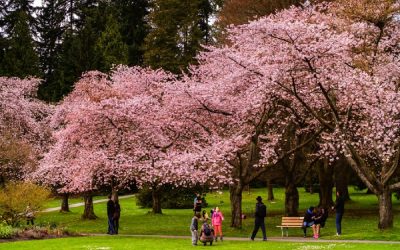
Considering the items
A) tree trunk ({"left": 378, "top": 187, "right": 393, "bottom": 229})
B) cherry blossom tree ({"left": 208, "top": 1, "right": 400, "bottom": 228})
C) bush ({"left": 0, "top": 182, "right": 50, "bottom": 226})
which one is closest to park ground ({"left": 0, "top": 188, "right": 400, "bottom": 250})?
tree trunk ({"left": 378, "top": 187, "right": 393, "bottom": 229})

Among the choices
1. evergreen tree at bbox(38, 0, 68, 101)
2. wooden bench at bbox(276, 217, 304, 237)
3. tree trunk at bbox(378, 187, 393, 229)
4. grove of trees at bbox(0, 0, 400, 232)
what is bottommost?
wooden bench at bbox(276, 217, 304, 237)

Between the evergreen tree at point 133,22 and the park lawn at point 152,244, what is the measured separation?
51635 millimetres

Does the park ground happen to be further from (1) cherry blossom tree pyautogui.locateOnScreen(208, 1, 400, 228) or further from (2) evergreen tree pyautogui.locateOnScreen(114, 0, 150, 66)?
(2) evergreen tree pyautogui.locateOnScreen(114, 0, 150, 66)

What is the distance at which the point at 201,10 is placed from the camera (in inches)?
2753

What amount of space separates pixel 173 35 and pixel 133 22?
16.9 metres

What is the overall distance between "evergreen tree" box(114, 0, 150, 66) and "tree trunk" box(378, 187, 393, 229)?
53.4 meters

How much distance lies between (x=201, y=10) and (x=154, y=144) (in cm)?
4270

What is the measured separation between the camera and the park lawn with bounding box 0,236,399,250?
19531mm

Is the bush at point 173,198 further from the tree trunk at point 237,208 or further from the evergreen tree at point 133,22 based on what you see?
the evergreen tree at point 133,22

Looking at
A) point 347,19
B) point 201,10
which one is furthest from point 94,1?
point 347,19

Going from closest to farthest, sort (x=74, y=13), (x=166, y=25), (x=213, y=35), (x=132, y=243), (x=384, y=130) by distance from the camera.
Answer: (x=132, y=243), (x=384, y=130), (x=166, y=25), (x=213, y=35), (x=74, y=13)

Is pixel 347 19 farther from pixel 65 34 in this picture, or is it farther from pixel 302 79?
pixel 65 34

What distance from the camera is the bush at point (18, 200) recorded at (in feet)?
93.4

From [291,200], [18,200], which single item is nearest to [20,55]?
[18,200]
